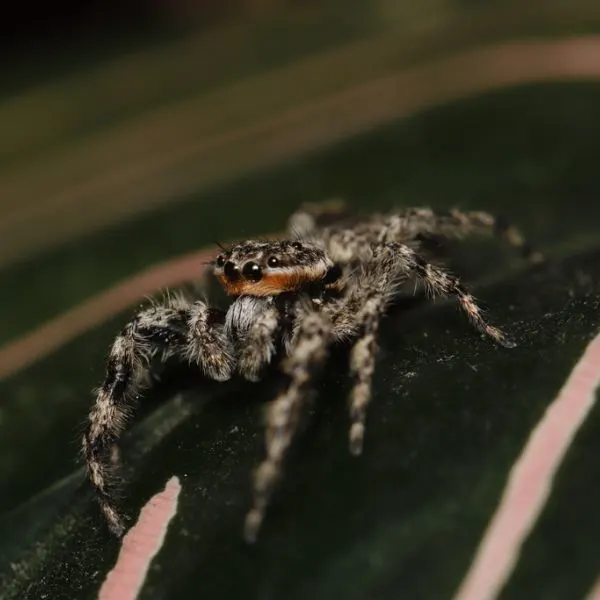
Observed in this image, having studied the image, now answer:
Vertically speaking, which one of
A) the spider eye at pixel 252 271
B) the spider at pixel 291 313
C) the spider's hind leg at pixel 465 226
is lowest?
the spider's hind leg at pixel 465 226

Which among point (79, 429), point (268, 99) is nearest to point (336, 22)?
point (268, 99)

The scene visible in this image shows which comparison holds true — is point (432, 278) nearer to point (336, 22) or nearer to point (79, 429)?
point (79, 429)

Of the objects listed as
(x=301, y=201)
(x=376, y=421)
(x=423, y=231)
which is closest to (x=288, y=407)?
(x=376, y=421)

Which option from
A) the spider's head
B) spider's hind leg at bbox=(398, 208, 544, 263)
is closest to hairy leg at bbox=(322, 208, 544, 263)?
spider's hind leg at bbox=(398, 208, 544, 263)

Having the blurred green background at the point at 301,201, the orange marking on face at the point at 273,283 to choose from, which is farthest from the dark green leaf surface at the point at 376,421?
the orange marking on face at the point at 273,283

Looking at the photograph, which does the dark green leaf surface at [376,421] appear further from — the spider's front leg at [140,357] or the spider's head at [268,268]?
the spider's head at [268,268]

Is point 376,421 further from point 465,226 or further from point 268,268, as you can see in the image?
point 465,226
